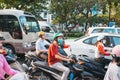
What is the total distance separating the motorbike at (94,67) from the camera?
895cm

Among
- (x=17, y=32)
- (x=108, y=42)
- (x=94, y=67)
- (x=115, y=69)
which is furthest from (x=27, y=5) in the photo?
(x=115, y=69)

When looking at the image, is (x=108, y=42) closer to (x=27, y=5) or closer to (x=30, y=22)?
(x=30, y=22)

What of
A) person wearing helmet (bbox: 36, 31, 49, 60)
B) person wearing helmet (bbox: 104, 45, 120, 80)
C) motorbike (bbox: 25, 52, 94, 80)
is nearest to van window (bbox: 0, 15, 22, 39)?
person wearing helmet (bbox: 36, 31, 49, 60)

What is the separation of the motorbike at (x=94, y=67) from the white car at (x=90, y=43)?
3.45 m

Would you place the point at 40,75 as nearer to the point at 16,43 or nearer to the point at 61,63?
the point at 61,63

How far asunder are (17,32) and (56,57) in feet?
28.0

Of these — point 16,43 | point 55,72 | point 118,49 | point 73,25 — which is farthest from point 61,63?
point 73,25

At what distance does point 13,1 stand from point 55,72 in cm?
1953

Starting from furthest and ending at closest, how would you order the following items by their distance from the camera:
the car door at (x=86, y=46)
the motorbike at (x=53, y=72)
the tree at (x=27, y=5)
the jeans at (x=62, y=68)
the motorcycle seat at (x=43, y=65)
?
the tree at (x=27, y=5) → the car door at (x=86, y=46) → the motorcycle seat at (x=43, y=65) → the motorbike at (x=53, y=72) → the jeans at (x=62, y=68)

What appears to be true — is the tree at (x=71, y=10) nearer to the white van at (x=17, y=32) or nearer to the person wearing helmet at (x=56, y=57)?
the white van at (x=17, y=32)

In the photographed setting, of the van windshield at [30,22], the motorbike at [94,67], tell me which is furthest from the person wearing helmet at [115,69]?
the van windshield at [30,22]

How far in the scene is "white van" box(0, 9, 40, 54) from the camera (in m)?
16.6

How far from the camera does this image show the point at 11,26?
55.4 ft

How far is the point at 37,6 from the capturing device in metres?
29.2
